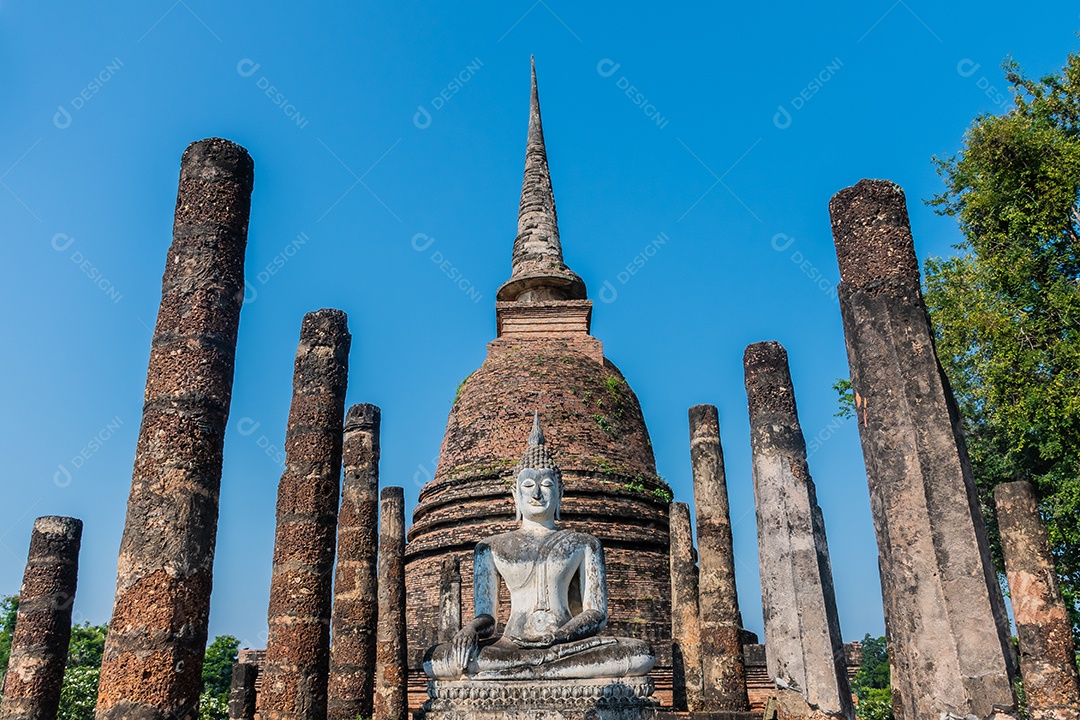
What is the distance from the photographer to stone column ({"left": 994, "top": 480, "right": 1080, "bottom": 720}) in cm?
997

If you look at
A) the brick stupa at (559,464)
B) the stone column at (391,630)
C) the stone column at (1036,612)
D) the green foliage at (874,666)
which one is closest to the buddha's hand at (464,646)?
the stone column at (391,630)

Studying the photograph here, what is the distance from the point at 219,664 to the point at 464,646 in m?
30.1

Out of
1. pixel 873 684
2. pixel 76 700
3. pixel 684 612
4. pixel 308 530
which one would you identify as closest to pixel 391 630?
pixel 308 530

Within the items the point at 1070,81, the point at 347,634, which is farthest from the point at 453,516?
the point at 1070,81

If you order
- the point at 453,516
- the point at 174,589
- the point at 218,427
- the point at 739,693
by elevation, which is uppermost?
the point at 453,516

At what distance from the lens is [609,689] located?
5.94 meters

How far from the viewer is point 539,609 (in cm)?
680

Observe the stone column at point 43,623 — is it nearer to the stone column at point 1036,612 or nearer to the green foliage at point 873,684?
the green foliage at point 873,684

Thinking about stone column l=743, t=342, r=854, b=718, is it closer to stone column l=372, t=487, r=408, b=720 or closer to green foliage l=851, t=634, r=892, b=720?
green foliage l=851, t=634, r=892, b=720

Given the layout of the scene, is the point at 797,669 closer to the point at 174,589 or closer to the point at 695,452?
the point at 695,452

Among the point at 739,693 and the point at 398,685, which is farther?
the point at 398,685

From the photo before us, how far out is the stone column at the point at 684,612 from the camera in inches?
468

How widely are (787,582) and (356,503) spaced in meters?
5.49

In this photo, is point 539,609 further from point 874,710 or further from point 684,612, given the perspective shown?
point 874,710
